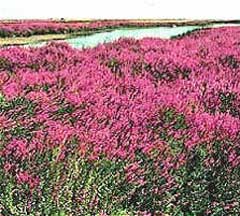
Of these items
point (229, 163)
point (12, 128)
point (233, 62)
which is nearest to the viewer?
point (12, 128)

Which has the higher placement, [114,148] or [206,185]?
[114,148]

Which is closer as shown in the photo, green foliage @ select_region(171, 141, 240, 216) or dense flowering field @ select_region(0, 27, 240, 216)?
dense flowering field @ select_region(0, 27, 240, 216)

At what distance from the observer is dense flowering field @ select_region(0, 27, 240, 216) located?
462 cm

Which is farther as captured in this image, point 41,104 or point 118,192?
point 41,104

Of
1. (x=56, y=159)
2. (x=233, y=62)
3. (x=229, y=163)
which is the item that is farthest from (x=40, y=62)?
(x=56, y=159)

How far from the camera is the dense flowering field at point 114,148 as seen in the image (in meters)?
4.62

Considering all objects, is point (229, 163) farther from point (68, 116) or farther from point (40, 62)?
point (40, 62)

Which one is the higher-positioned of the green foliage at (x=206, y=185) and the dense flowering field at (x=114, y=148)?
the dense flowering field at (x=114, y=148)

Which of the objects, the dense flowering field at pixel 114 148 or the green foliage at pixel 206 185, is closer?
the dense flowering field at pixel 114 148

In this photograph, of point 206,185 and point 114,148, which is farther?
point 206,185

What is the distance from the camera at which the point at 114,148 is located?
5.18 metres

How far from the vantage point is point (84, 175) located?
4.81 metres

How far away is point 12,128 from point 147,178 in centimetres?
116

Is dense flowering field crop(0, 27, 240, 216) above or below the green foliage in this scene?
above
